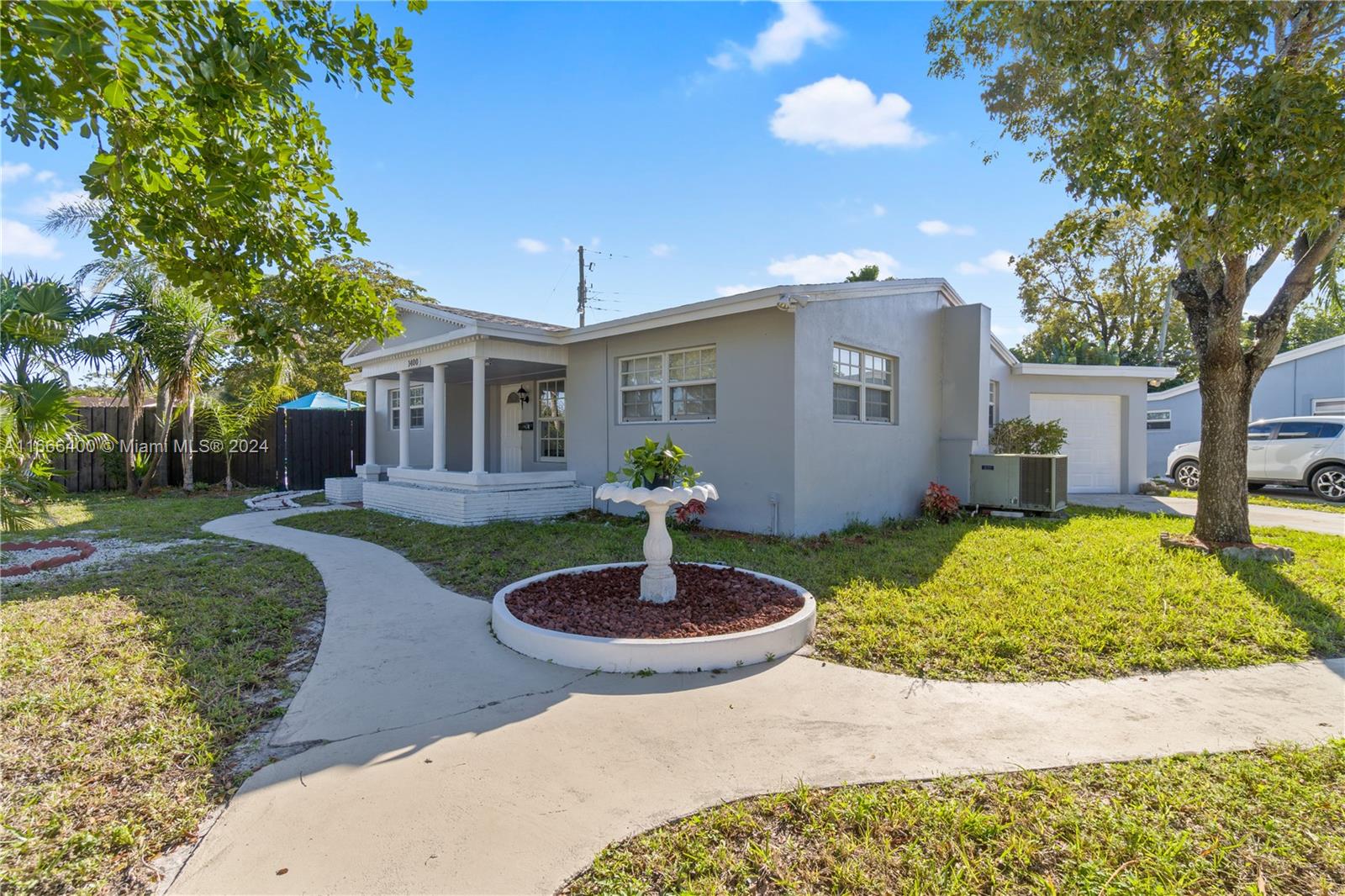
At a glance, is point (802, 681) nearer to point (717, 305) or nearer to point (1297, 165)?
point (1297, 165)

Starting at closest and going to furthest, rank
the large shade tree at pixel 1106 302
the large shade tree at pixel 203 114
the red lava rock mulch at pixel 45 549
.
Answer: the large shade tree at pixel 203 114
the red lava rock mulch at pixel 45 549
the large shade tree at pixel 1106 302

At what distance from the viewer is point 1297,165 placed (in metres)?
3.70

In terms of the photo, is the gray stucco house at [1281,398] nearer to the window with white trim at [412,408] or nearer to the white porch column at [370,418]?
the window with white trim at [412,408]

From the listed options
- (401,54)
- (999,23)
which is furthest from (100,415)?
(999,23)

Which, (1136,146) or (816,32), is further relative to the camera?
(816,32)

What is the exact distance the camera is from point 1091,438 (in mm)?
13930

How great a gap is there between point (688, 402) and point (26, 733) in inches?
283

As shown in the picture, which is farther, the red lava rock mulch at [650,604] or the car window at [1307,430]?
the car window at [1307,430]

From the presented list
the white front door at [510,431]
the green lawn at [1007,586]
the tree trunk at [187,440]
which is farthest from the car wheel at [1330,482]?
the tree trunk at [187,440]

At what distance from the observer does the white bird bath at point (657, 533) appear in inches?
186

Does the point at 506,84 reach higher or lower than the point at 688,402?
higher

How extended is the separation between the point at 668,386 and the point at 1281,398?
17.6m

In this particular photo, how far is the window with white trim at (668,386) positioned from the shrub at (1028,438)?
19.9 ft

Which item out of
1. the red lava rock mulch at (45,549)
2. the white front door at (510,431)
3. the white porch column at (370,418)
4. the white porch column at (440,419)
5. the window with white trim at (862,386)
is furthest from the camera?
the white porch column at (370,418)
